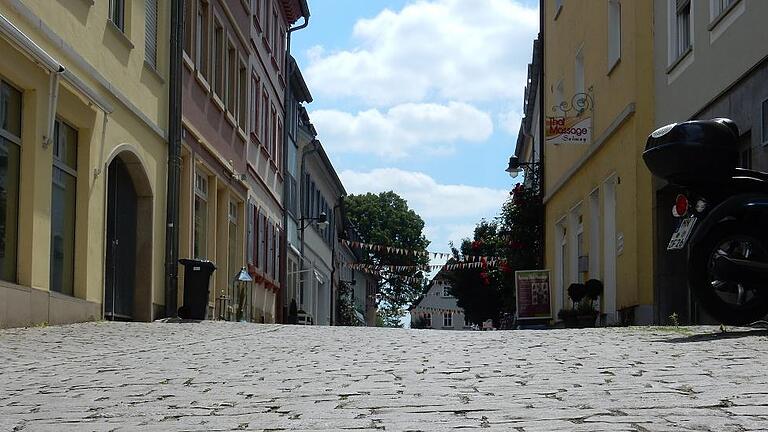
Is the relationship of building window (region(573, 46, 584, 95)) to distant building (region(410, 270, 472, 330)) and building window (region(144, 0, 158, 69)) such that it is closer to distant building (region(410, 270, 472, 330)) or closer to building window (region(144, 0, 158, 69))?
building window (region(144, 0, 158, 69))

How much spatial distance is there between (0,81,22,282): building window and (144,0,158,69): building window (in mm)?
6092

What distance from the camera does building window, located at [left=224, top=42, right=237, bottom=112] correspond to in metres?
29.7

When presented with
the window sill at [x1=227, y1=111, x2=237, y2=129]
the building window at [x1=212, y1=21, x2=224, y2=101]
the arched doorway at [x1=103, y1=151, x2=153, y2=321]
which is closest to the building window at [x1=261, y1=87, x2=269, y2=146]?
the window sill at [x1=227, y1=111, x2=237, y2=129]

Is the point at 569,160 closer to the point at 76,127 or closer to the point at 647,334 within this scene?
the point at 76,127

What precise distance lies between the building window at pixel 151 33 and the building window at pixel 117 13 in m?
1.12

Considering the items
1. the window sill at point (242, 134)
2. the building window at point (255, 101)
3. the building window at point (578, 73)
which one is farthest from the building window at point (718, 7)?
the building window at point (255, 101)

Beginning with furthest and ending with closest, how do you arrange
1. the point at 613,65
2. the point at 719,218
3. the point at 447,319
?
the point at 447,319
the point at 613,65
the point at 719,218

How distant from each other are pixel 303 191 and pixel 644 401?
40789mm

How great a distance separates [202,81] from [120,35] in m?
6.10

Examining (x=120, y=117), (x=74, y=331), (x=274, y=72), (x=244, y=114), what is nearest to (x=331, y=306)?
(x=274, y=72)

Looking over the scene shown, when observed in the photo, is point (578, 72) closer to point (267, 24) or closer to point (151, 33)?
point (151, 33)

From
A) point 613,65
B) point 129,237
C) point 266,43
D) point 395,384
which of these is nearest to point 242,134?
point 266,43

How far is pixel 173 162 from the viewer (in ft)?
72.3

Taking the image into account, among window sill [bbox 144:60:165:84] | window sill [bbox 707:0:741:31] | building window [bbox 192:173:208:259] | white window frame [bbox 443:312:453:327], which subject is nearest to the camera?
window sill [bbox 707:0:741:31]
